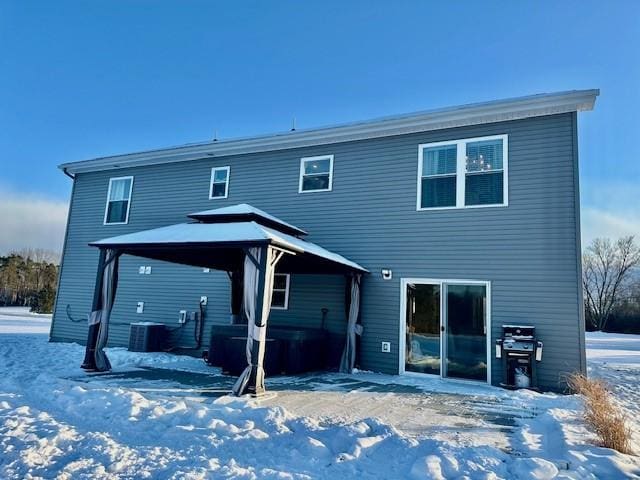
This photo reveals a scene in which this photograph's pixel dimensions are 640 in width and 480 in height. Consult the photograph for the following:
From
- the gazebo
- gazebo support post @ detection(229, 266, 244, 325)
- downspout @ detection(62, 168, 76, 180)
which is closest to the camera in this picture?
the gazebo

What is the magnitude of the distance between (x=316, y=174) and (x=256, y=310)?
180 inches

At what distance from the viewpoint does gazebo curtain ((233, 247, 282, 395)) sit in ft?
18.9

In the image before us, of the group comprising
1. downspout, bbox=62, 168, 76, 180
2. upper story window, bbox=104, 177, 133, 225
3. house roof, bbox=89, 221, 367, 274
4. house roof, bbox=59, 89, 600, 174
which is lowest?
house roof, bbox=89, 221, 367, 274

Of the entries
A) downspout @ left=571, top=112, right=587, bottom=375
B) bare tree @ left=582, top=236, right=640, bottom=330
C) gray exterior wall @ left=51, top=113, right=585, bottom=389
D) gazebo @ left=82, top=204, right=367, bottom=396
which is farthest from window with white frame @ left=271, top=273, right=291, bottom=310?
bare tree @ left=582, top=236, right=640, bottom=330

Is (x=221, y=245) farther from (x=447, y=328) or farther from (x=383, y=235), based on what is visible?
(x=447, y=328)

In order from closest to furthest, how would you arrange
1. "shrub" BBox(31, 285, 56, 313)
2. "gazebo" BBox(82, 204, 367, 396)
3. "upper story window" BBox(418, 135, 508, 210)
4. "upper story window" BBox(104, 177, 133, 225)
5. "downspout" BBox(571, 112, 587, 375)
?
"gazebo" BBox(82, 204, 367, 396) < "downspout" BBox(571, 112, 587, 375) < "upper story window" BBox(418, 135, 508, 210) < "upper story window" BBox(104, 177, 133, 225) < "shrub" BBox(31, 285, 56, 313)

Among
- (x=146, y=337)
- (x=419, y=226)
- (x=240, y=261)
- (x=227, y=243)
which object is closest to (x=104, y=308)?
(x=146, y=337)

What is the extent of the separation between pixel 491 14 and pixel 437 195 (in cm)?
354

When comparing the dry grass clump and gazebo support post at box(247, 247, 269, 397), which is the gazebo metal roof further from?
the dry grass clump

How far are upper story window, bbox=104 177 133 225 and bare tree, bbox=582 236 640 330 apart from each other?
33.9m

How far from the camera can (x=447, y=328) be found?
7.88m

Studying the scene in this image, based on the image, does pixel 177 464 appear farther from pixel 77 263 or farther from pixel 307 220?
pixel 77 263

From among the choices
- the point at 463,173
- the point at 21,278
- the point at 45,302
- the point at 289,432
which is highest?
the point at 463,173

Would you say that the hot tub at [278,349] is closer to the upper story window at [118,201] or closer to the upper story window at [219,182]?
the upper story window at [219,182]
